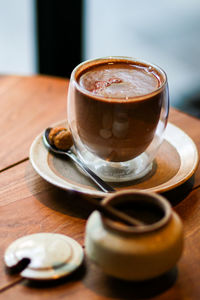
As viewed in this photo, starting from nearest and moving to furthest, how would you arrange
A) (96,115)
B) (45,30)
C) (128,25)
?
(96,115), (45,30), (128,25)

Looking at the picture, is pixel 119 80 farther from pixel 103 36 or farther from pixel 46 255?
pixel 103 36

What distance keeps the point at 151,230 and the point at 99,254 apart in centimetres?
7

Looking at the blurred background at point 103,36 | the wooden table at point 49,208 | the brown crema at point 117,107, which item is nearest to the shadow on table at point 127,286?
the wooden table at point 49,208

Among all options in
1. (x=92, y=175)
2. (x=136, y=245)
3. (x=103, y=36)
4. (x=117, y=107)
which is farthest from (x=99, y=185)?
(x=103, y=36)

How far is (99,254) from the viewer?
0.54 metres

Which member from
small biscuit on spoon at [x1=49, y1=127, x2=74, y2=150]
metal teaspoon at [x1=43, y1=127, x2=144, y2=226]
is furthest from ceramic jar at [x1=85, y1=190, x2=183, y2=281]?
small biscuit on spoon at [x1=49, y1=127, x2=74, y2=150]

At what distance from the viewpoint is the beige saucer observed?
0.76 meters

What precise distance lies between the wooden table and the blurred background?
82cm

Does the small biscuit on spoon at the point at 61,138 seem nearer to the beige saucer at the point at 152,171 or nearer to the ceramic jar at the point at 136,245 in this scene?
the beige saucer at the point at 152,171

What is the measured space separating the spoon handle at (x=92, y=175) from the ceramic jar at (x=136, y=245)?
0.17 meters

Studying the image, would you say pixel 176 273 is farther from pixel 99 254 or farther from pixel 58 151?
pixel 58 151

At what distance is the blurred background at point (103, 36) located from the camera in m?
1.92

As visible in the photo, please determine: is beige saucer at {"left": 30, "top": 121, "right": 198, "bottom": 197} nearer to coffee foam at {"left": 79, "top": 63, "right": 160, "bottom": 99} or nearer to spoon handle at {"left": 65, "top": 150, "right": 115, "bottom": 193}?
spoon handle at {"left": 65, "top": 150, "right": 115, "bottom": 193}

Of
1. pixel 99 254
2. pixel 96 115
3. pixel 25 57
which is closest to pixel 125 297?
pixel 99 254
